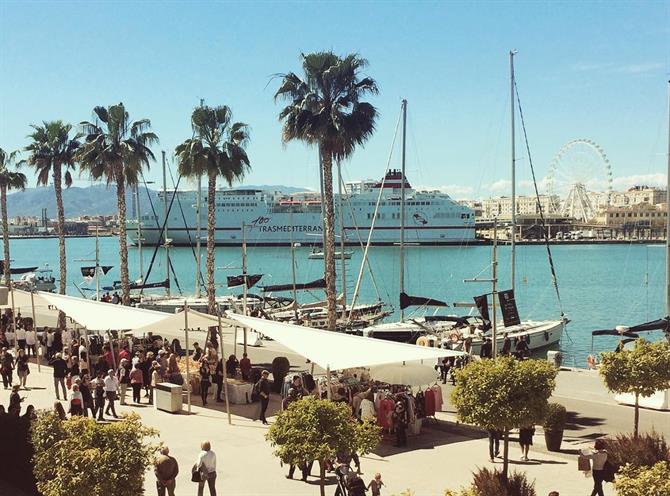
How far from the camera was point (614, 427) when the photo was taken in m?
16.0

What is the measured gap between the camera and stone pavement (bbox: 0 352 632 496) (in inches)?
470

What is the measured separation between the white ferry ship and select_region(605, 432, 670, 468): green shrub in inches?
4504

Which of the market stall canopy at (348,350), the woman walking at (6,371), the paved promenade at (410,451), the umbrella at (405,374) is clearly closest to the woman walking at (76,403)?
the paved promenade at (410,451)

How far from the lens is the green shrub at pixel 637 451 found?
11586 millimetres

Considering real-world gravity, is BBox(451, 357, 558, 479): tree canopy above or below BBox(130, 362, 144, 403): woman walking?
above

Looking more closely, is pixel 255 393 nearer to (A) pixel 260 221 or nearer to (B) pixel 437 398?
(B) pixel 437 398

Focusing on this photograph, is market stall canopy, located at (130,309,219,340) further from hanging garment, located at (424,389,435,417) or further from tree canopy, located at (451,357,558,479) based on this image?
tree canopy, located at (451,357,558,479)

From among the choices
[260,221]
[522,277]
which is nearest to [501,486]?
[522,277]

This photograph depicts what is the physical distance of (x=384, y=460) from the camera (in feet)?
44.3

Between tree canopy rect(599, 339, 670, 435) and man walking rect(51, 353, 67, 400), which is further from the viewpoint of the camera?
man walking rect(51, 353, 67, 400)

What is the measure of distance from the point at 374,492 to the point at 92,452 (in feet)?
11.6

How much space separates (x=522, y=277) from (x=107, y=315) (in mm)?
70756

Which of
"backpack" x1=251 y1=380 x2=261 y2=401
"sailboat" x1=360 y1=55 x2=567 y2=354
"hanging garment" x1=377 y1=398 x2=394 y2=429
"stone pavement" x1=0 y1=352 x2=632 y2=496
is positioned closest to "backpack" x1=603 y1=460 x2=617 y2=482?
"stone pavement" x1=0 y1=352 x2=632 y2=496

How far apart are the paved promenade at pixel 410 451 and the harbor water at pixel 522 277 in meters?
16.0
